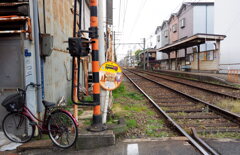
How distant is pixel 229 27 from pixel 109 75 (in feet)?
72.7

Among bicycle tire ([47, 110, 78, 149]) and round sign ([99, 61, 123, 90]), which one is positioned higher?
round sign ([99, 61, 123, 90])

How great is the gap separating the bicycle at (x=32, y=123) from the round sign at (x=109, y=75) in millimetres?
1137

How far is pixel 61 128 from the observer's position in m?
3.99

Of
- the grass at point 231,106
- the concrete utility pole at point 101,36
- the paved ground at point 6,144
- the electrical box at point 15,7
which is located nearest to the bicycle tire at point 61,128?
the paved ground at point 6,144

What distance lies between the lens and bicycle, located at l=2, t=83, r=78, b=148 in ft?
12.8

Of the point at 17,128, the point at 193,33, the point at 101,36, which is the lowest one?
the point at 17,128

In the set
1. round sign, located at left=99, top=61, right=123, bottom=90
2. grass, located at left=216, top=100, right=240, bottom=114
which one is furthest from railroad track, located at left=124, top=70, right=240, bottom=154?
round sign, located at left=99, top=61, right=123, bottom=90

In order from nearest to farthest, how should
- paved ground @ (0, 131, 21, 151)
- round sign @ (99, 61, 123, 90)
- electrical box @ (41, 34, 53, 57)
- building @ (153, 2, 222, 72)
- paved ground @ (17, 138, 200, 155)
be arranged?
paved ground @ (17, 138, 200, 155)
paved ground @ (0, 131, 21, 151)
round sign @ (99, 61, 123, 90)
electrical box @ (41, 34, 53, 57)
building @ (153, 2, 222, 72)

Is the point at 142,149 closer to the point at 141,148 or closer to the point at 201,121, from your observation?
the point at 141,148

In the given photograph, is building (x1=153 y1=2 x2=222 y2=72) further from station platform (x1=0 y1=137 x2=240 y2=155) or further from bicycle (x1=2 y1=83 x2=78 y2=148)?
bicycle (x1=2 y1=83 x2=78 y2=148)

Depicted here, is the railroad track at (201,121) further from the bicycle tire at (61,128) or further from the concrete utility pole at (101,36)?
the bicycle tire at (61,128)

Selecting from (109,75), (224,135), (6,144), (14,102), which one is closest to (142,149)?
(109,75)

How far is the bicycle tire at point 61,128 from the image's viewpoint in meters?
3.86

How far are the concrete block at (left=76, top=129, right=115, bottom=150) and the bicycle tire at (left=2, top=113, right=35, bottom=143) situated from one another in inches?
44.8
